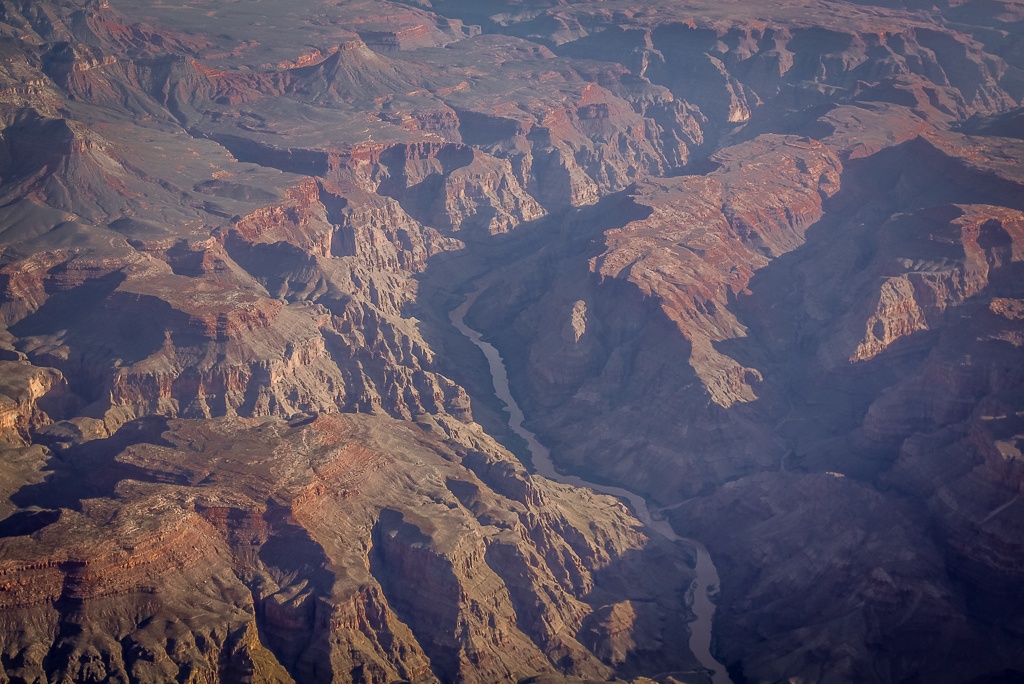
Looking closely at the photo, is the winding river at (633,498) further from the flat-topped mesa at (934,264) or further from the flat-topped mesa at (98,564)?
the flat-topped mesa at (98,564)

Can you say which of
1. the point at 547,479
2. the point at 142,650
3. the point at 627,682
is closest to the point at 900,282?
the point at 547,479

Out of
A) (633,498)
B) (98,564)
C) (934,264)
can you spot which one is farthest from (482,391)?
(98,564)

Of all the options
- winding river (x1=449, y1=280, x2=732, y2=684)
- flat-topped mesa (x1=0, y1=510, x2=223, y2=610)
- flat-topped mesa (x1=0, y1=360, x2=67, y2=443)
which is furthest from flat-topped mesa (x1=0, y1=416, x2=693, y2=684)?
flat-topped mesa (x1=0, y1=360, x2=67, y2=443)

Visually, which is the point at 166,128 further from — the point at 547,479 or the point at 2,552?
the point at 2,552

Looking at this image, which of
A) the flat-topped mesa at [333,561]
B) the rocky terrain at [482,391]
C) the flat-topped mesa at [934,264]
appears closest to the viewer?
the flat-topped mesa at [333,561]

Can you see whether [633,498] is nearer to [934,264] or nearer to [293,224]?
[934,264]

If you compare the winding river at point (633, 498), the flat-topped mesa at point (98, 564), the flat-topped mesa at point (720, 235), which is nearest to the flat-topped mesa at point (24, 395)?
the flat-topped mesa at point (98, 564)

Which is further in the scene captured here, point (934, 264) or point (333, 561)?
point (934, 264)
